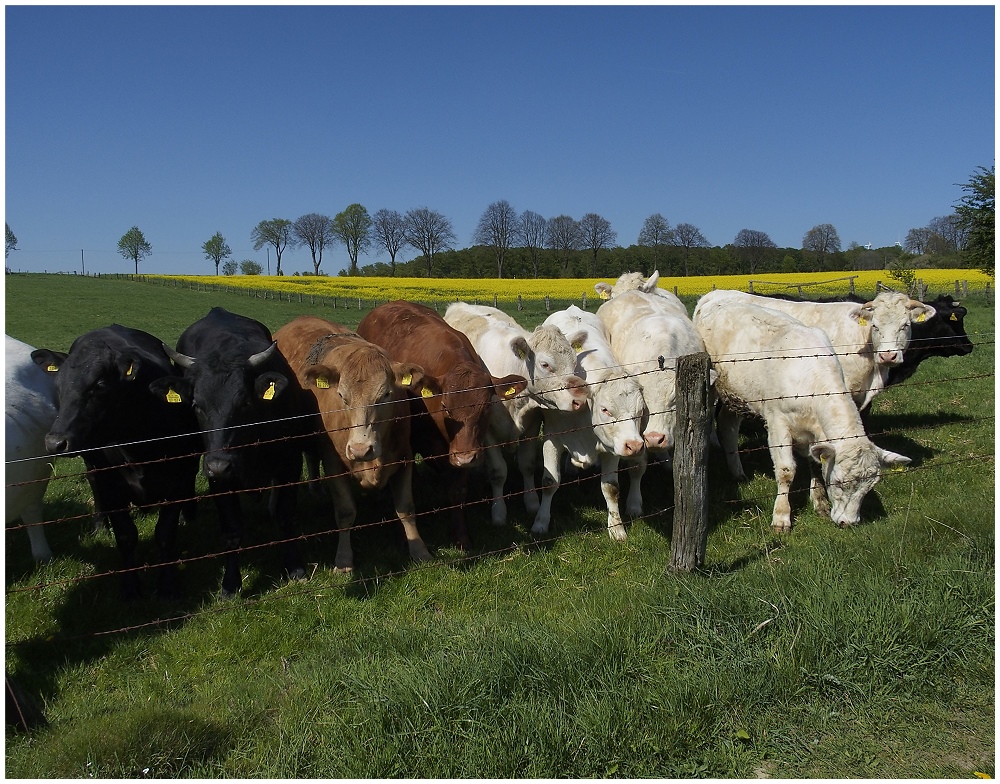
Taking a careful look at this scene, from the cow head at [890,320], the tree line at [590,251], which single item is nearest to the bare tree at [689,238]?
the tree line at [590,251]

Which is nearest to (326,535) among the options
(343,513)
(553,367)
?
(343,513)

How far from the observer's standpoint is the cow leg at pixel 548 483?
746cm

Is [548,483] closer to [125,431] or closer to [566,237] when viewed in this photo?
[125,431]

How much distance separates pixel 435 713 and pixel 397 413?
3.16 m

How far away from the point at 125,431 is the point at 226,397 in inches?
37.8

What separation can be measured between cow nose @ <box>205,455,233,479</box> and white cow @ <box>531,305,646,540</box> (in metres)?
2.82

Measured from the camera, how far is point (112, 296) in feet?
158

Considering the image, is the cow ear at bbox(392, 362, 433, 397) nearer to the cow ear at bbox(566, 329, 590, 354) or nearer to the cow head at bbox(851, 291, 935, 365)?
the cow ear at bbox(566, 329, 590, 354)

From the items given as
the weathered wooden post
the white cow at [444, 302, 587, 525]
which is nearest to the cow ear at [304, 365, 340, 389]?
the white cow at [444, 302, 587, 525]

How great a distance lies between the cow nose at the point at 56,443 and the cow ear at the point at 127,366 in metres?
0.75

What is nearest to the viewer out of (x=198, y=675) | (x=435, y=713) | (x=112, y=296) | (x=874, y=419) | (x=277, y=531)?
(x=435, y=713)

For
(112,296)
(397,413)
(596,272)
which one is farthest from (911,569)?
(596,272)

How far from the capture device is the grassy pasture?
12.0ft

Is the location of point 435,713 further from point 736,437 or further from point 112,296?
A: point 112,296
